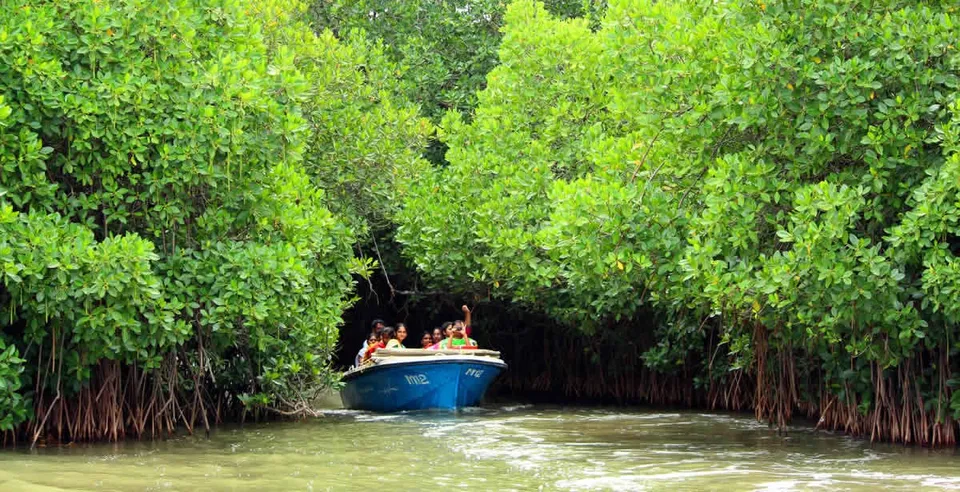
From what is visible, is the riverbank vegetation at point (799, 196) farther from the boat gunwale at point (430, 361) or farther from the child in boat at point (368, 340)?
the child in boat at point (368, 340)

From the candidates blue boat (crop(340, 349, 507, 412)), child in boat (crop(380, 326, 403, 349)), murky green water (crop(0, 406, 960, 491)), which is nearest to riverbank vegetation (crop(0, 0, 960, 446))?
murky green water (crop(0, 406, 960, 491))

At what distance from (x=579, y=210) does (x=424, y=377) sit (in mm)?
4443

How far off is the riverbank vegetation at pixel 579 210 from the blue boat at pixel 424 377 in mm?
1110

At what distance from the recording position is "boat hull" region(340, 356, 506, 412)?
15188mm

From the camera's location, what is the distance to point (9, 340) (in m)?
10.5

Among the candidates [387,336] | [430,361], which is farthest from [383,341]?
[430,361]

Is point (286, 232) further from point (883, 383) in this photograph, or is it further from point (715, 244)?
point (883, 383)

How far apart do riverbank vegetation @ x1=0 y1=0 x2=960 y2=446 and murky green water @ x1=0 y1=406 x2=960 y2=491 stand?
21.1 inches

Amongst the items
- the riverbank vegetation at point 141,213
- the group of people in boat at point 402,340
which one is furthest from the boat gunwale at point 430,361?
the riverbank vegetation at point 141,213

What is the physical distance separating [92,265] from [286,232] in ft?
8.39

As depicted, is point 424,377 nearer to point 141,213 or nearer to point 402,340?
point 402,340

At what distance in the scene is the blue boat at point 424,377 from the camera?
15180 mm

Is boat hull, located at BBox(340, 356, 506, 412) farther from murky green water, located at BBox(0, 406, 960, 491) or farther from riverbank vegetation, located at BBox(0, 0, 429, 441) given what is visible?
riverbank vegetation, located at BBox(0, 0, 429, 441)

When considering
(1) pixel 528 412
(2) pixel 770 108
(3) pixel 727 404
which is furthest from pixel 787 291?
(1) pixel 528 412
